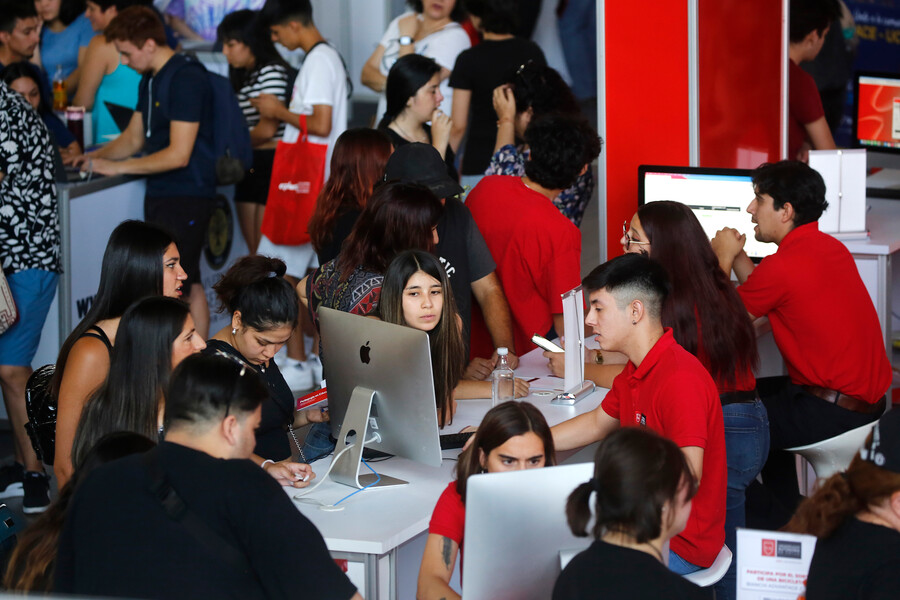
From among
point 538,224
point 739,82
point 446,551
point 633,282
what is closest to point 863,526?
point 446,551

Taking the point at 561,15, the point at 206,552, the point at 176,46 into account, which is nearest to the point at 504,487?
the point at 206,552

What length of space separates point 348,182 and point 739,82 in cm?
213

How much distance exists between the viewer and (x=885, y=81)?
230 inches

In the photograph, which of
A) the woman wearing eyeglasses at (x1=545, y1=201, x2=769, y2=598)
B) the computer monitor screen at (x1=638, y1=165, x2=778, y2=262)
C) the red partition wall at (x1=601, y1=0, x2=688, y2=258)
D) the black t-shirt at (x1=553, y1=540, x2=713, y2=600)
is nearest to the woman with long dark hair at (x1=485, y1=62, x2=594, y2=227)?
the red partition wall at (x1=601, y1=0, x2=688, y2=258)

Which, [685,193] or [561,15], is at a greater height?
[561,15]

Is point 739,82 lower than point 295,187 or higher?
higher

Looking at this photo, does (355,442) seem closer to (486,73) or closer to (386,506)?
(386,506)

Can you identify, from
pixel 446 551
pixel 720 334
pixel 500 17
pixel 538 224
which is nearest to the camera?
pixel 446 551

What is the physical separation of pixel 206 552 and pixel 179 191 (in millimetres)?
3887

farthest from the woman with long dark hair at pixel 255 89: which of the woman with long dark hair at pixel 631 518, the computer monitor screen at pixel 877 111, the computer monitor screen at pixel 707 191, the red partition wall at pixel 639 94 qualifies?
the woman with long dark hair at pixel 631 518

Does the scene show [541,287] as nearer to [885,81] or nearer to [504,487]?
[504,487]

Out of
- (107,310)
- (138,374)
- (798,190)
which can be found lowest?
(138,374)

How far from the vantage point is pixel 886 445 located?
76.2 inches

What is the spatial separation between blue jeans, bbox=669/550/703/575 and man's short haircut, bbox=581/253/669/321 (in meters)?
0.59
